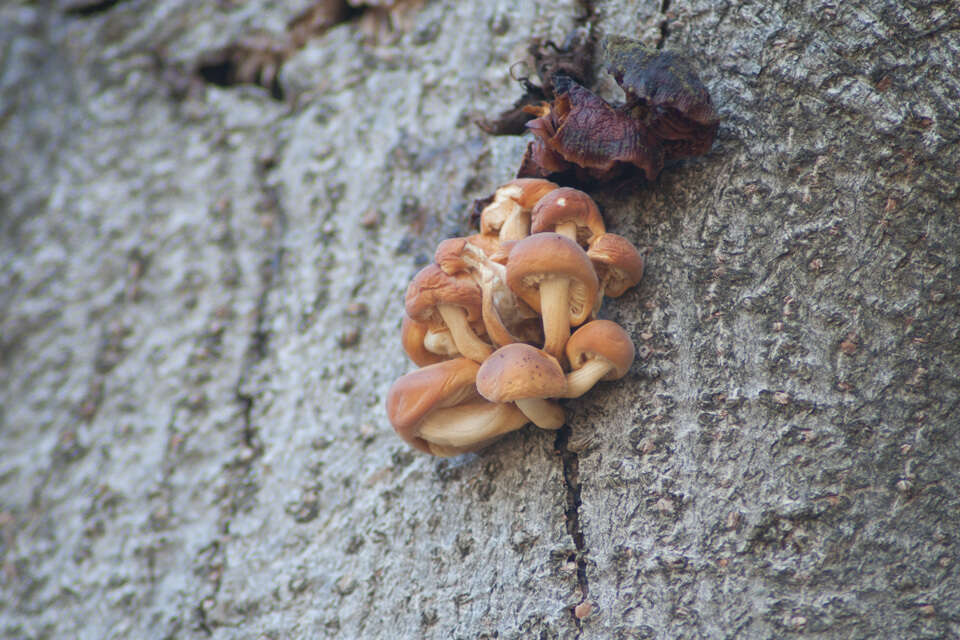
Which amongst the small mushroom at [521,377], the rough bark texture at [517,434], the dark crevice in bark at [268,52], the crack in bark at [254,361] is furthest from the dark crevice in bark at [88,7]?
the small mushroom at [521,377]

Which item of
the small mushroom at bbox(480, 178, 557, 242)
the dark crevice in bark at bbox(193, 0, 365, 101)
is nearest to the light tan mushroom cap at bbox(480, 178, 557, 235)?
the small mushroom at bbox(480, 178, 557, 242)

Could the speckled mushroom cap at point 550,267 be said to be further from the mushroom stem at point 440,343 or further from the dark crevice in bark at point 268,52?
the dark crevice in bark at point 268,52

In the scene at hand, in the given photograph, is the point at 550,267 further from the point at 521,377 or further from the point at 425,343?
the point at 425,343

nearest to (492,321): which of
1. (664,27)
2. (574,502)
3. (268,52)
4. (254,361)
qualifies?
(574,502)

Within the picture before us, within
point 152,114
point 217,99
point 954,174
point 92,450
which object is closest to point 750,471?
point 954,174

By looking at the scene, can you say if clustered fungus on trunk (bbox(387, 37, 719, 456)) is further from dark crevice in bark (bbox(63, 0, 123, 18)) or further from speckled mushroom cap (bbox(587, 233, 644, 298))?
dark crevice in bark (bbox(63, 0, 123, 18))

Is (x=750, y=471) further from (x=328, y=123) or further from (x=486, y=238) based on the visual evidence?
(x=328, y=123)
